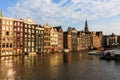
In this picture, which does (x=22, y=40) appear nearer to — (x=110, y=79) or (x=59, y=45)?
(x=59, y=45)

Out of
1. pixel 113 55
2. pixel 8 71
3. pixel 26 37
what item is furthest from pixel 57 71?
pixel 26 37

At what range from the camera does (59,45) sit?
170 m

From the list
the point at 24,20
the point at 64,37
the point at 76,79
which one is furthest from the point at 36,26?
the point at 76,79

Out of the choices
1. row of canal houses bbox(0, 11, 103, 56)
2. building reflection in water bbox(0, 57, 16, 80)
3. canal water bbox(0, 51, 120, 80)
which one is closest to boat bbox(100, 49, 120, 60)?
canal water bbox(0, 51, 120, 80)

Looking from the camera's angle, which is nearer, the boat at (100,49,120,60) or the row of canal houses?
the boat at (100,49,120,60)

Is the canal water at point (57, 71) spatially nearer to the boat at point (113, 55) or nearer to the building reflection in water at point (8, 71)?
the building reflection in water at point (8, 71)

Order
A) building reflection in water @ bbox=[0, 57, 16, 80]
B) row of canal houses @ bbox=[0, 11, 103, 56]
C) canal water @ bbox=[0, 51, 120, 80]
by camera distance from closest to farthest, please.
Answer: building reflection in water @ bbox=[0, 57, 16, 80] < canal water @ bbox=[0, 51, 120, 80] < row of canal houses @ bbox=[0, 11, 103, 56]

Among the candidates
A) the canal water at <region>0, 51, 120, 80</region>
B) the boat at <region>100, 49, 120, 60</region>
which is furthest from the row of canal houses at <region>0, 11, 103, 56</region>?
the boat at <region>100, 49, 120, 60</region>

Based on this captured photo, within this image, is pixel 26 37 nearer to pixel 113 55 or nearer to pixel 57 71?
pixel 113 55

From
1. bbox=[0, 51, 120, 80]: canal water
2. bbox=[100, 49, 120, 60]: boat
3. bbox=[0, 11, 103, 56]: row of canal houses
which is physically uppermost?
bbox=[0, 11, 103, 56]: row of canal houses

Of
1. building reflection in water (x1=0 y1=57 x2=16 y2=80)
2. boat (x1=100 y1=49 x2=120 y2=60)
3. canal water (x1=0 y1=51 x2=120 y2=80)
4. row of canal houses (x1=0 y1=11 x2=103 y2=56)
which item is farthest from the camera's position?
row of canal houses (x1=0 y1=11 x2=103 y2=56)

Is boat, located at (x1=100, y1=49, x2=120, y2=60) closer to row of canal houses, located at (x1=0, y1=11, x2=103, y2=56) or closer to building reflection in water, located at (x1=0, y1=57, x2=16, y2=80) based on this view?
row of canal houses, located at (x1=0, y1=11, x2=103, y2=56)

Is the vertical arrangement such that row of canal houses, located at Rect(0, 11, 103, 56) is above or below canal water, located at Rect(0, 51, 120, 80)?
above

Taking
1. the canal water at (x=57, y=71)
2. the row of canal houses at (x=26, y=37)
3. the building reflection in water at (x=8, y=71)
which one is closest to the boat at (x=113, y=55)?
the canal water at (x=57, y=71)
